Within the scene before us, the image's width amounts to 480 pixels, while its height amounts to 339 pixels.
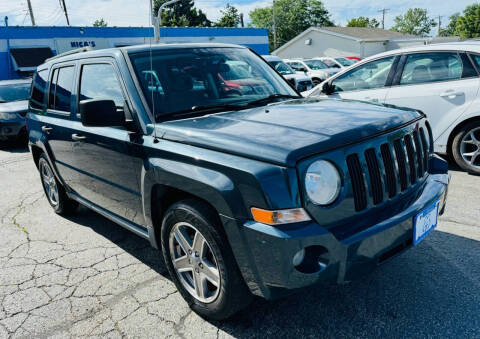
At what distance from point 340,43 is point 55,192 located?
48.9m

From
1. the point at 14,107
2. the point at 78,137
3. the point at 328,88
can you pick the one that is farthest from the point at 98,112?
the point at 14,107

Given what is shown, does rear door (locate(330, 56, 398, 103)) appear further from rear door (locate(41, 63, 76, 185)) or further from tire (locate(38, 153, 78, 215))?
tire (locate(38, 153, 78, 215))

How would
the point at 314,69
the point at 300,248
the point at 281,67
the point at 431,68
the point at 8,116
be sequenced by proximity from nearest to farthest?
the point at 300,248
the point at 431,68
the point at 8,116
the point at 281,67
the point at 314,69

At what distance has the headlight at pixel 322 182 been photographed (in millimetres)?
2031

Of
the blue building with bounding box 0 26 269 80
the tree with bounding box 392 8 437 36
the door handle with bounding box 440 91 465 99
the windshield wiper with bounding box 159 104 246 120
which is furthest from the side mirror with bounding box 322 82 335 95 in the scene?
the tree with bounding box 392 8 437 36

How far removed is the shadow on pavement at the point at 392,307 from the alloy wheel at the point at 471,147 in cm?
220

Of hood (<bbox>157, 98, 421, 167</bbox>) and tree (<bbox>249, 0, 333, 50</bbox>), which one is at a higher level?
tree (<bbox>249, 0, 333, 50</bbox>)

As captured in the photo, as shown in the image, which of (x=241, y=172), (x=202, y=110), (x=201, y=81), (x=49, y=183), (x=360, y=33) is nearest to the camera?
(x=241, y=172)

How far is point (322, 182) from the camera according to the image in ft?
6.76

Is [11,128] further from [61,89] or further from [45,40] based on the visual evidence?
[45,40]

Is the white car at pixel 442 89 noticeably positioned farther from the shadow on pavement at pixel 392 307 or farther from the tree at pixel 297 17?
the tree at pixel 297 17

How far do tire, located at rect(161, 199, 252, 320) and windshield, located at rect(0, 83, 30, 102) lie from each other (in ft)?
32.0

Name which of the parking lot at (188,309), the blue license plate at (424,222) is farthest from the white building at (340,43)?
the blue license plate at (424,222)

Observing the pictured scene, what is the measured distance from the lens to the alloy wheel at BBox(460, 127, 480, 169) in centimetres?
504
